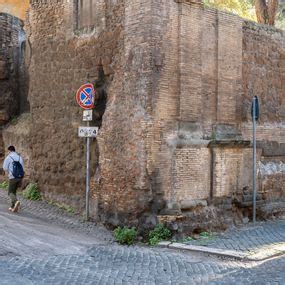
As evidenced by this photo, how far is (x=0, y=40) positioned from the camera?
592 inches

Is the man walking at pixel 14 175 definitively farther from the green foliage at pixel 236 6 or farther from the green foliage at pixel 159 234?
the green foliage at pixel 236 6

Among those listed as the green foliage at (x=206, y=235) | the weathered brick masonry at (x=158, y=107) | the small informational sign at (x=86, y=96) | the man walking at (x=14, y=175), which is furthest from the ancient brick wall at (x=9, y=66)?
the green foliage at (x=206, y=235)

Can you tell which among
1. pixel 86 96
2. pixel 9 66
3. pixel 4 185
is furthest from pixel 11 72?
pixel 86 96

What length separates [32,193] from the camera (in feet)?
41.1

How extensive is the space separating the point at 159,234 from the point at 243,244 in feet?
5.15

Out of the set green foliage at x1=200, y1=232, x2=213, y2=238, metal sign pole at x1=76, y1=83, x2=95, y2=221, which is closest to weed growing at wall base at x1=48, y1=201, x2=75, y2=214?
metal sign pole at x1=76, y1=83, x2=95, y2=221

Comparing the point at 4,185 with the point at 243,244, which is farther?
the point at 4,185

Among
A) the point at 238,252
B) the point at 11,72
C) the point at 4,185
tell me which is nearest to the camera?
the point at 238,252

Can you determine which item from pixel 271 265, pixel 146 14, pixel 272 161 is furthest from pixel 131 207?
pixel 272 161

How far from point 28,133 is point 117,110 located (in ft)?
12.0

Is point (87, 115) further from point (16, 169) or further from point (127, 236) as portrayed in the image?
point (127, 236)

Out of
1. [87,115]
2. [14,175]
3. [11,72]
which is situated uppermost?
[11,72]

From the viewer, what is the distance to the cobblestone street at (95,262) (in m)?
7.20

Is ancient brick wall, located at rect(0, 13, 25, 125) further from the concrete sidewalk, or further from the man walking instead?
the concrete sidewalk
